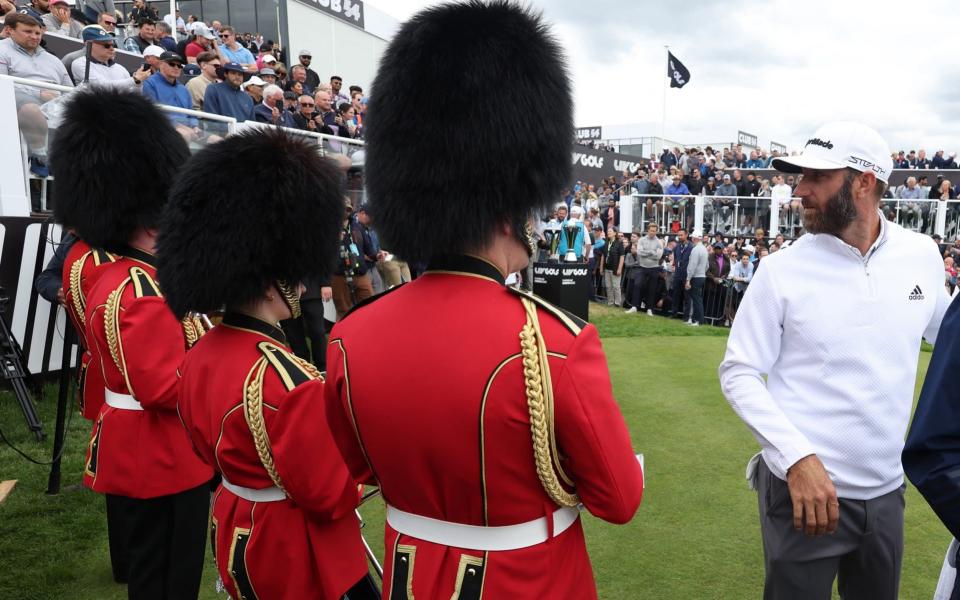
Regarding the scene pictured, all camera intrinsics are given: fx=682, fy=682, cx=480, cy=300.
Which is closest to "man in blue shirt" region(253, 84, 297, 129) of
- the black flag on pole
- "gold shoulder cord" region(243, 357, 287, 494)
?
"gold shoulder cord" region(243, 357, 287, 494)

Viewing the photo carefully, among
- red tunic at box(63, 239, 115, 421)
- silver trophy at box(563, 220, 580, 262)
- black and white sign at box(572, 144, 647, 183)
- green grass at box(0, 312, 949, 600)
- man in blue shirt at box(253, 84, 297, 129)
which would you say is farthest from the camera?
black and white sign at box(572, 144, 647, 183)

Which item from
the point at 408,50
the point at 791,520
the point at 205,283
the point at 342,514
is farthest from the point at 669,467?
the point at 408,50

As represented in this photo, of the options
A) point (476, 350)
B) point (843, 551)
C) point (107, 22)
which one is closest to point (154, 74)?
point (107, 22)

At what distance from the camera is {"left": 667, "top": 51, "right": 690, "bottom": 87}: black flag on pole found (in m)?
24.4

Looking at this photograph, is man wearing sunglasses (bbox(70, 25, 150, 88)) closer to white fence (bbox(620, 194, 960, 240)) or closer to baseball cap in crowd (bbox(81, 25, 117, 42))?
baseball cap in crowd (bbox(81, 25, 117, 42))

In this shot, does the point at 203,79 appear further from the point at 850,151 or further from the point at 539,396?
the point at 539,396

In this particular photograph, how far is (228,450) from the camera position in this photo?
6.23 ft

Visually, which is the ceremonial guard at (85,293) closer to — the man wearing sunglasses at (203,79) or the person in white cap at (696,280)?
the man wearing sunglasses at (203,79)

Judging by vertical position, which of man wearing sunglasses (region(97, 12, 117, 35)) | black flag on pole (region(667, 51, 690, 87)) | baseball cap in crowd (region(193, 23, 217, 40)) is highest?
black flag on pole (region(667, 51, 690, 87))

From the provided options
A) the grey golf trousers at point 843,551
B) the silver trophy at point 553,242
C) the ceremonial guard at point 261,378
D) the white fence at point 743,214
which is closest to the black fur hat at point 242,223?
the ceremonial guard at point 261,378

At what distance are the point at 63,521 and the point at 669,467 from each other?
3.80 m

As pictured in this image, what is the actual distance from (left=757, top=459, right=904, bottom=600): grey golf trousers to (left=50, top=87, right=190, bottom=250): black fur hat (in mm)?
2593

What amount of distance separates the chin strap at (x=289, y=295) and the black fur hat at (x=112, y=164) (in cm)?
101

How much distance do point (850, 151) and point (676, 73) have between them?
79.6 ft
